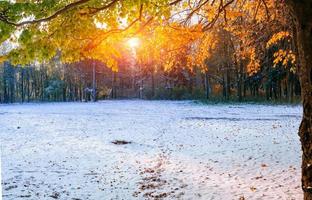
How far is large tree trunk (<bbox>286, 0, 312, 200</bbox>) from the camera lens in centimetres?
442

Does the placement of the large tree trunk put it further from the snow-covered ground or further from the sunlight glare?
the sunlight glare

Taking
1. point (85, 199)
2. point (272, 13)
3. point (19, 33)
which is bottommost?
point (85, 199)

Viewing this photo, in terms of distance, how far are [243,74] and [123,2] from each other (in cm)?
4297

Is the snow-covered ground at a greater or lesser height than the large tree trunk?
lesser

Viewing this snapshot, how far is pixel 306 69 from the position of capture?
14.9 feet

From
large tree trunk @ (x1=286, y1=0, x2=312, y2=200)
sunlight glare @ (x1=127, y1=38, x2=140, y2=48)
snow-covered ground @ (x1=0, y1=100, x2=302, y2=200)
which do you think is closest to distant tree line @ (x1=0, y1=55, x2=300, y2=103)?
snow-covered ground @ (x1=0, y1=100, x2=302, y2=200)

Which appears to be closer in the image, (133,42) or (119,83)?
(133,42)

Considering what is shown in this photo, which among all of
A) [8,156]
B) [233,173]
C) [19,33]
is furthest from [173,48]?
[8,156]

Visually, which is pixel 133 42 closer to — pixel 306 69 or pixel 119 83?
pixel 306 69

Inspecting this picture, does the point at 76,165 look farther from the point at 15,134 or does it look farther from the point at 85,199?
the point at 15,134

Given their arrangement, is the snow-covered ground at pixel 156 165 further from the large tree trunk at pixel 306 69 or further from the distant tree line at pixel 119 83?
the distant tree line at pixel 119 83

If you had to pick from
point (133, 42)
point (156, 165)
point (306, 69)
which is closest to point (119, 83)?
point (156, 165)

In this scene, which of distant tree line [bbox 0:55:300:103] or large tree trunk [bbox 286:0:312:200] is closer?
large tree trunk [bbox 286:0:312:200]

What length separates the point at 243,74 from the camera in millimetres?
47031
